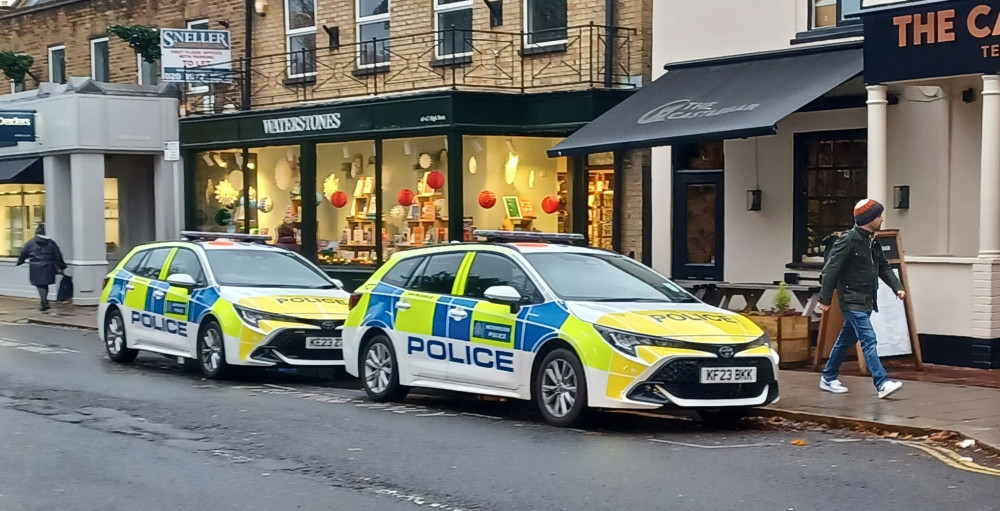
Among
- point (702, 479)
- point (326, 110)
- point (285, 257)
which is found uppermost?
point (326, 110)

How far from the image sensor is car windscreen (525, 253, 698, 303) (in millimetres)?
11422

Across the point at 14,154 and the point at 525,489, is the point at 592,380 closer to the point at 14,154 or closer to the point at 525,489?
the point at 525,489

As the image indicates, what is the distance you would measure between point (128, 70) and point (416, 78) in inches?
387

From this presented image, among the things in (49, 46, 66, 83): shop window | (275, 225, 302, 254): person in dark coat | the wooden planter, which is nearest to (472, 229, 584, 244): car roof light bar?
the wooden planter

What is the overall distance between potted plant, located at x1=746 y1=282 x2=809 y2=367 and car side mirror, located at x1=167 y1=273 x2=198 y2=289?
6.30m

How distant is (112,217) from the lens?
30297 millimetres

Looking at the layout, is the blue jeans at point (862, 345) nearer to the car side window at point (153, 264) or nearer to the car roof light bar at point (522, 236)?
the car roof light bar at point (522, 236)

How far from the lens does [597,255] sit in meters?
12.3

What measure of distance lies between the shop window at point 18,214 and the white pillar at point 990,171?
2243 centimetres

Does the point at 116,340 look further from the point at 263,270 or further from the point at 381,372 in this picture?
the point at 381,372

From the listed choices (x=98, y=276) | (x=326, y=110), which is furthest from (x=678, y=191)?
(x=98, y=276)

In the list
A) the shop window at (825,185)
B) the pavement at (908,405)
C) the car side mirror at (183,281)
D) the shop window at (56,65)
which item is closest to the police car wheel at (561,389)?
the pavement at (908,405)

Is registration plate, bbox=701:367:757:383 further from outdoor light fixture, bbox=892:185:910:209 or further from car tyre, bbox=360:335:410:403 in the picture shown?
outdoor light fixture, bbox=892:185:910:209

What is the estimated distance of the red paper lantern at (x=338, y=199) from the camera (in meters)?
23.8
